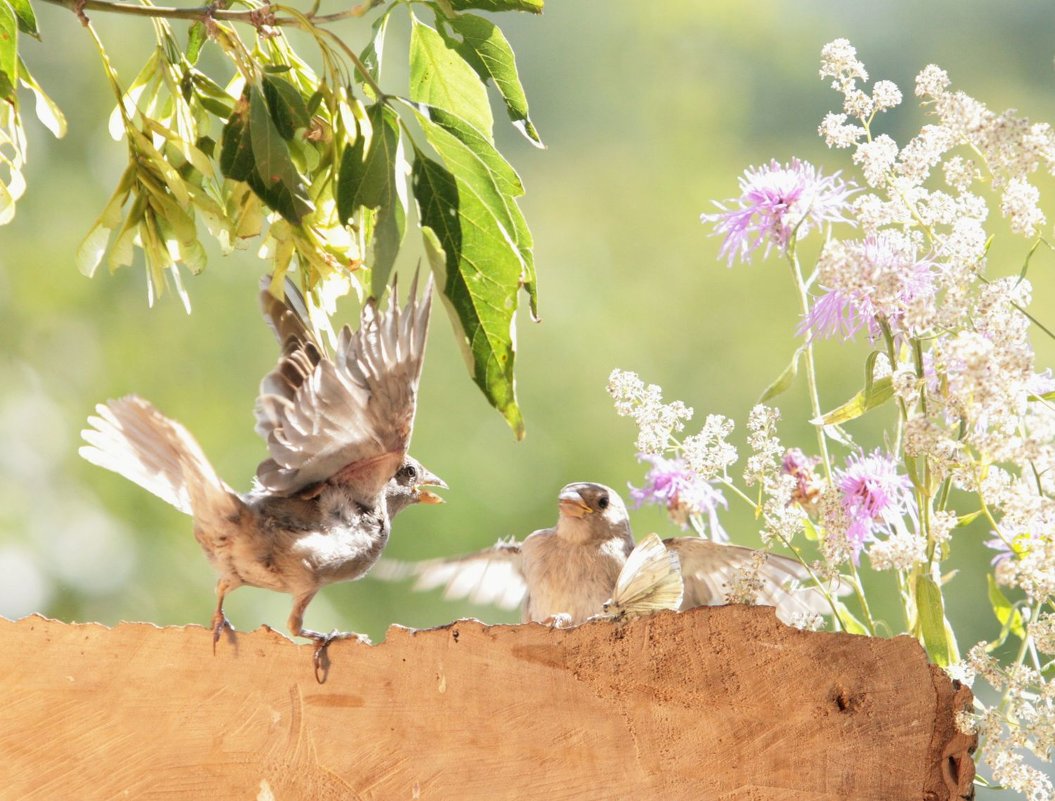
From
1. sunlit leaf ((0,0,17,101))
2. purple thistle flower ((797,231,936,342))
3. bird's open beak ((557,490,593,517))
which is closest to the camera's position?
purple thistle flower ((797,231,936,342))

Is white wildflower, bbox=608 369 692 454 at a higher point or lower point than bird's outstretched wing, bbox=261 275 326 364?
lower

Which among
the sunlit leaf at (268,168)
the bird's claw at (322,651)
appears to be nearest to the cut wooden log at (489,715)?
the bird's claw at (322,651)

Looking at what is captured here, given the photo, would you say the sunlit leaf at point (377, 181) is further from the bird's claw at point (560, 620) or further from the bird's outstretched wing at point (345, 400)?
the bird's claw at point (560, 620)

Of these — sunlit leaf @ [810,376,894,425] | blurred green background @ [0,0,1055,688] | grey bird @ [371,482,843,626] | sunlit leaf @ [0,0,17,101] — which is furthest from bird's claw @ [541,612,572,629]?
blurred green background @ [0,0,1055,688]

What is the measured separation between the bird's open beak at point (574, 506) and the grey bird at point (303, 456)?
5.3 inches

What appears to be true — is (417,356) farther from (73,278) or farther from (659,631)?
(73,278)

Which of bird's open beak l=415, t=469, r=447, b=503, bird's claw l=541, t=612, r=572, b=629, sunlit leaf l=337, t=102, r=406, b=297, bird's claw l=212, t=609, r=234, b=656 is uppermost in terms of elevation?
sunlit leaf l=337, t=102, r=406, b=297

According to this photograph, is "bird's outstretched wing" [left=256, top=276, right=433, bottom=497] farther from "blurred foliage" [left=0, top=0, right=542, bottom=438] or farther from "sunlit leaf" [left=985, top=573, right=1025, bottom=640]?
"sunlit leaf" [left=985, top=573, right=1025, bottom=640]

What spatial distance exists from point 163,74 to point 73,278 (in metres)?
2.02

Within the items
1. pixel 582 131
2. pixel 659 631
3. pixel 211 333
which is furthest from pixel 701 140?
pixel 659 631

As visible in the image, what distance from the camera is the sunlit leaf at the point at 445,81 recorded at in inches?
25.7

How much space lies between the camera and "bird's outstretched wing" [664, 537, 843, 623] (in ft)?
2.27

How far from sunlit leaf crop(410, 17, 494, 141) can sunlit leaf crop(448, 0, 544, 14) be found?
0.19ft

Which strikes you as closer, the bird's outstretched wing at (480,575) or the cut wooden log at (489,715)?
the cut wooden log at (489,715)
